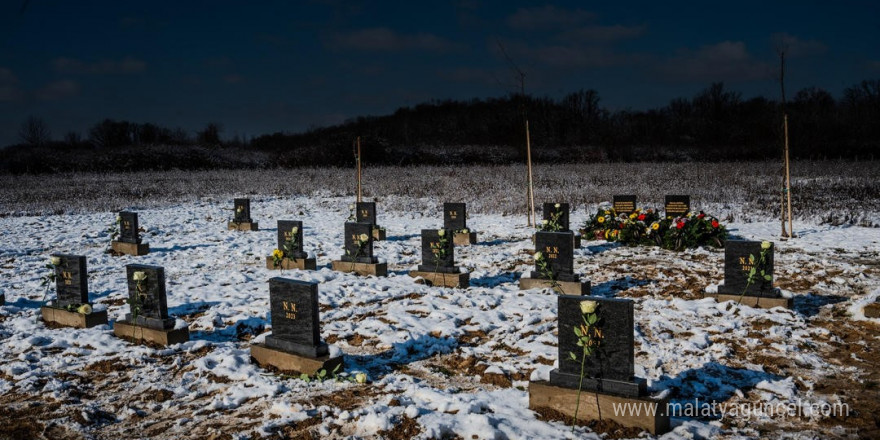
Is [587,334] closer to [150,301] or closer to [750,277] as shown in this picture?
[750,277]

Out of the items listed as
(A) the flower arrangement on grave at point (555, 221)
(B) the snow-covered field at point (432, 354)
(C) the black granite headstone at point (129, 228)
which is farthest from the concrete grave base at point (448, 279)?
(C) the black granite headstone at point (129, 228)

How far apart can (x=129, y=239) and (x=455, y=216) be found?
7.15m

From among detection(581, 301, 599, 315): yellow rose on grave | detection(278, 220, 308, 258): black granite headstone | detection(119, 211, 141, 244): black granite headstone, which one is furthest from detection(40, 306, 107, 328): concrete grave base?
detection(581, 301, 599, 315): yellow rose on grave

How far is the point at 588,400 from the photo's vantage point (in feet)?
14.2

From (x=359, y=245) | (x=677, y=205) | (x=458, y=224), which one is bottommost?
(x=359, y=245)

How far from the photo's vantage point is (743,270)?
7.68 meters

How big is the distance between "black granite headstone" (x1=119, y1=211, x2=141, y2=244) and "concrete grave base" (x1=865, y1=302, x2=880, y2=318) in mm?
12643

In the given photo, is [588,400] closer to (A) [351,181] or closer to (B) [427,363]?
(B) [427,363]

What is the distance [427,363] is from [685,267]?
622 centimetres

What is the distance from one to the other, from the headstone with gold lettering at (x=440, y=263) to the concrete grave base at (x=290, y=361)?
3982 mm

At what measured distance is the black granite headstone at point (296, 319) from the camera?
5.42 m

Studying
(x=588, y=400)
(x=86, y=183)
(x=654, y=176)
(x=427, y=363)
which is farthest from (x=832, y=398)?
(x=86, y=183)

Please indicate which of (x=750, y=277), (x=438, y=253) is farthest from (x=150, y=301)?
(x=750, y=277)

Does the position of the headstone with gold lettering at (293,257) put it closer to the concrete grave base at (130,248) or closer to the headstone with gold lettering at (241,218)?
the concrete grave base at (130,248)
